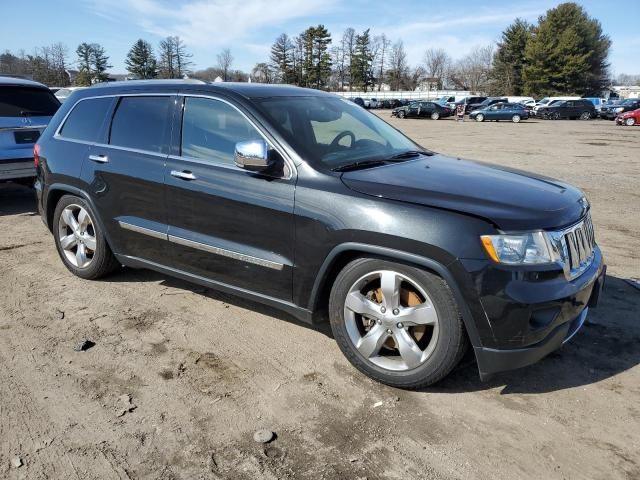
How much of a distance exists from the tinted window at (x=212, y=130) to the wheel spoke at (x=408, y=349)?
64.8 inches

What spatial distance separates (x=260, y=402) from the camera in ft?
10.3

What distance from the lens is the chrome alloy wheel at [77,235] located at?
16.2 ft

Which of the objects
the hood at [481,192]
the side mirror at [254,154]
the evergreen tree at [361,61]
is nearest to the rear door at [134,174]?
the side mirror at [254,154]

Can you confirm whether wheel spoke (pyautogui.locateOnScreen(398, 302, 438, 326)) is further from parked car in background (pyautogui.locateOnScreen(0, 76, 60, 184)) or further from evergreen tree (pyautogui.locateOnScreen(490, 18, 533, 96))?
evergreen tree (pyautogui.locateOnScreen(490, 18, 533, 96))

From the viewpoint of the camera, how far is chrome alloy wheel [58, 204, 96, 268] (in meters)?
4.94

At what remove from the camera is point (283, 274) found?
11.6 feet

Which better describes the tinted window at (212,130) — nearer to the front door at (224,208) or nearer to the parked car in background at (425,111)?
the front door at (224,208)

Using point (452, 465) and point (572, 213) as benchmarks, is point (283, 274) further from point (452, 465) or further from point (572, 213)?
point (572, 213)

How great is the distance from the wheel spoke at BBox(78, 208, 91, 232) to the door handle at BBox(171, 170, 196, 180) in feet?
4.46

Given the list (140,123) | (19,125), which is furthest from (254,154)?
Answer: (19,125)

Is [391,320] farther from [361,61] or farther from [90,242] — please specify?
[361,61]

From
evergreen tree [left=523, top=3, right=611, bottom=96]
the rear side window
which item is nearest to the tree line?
evergreen tree [left=523, top=3, right=611, bottom=96]

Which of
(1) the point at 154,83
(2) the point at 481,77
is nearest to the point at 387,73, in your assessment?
(2) the point at 481,77

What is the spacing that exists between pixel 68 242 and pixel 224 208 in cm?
220
